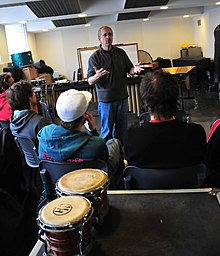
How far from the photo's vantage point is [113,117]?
10.8 feet

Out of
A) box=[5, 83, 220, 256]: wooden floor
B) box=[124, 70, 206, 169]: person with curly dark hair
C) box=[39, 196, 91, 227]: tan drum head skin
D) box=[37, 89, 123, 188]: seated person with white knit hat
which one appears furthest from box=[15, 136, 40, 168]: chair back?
box=[39, 196, 91, 227]: tan drum head skin

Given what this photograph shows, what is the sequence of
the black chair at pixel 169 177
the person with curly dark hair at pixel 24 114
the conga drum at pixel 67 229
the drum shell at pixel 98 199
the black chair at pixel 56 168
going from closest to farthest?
the conga drum at pixel 67 229 < the drum shell at pixel 98 199 < the black chair at pixel 169 177 < the black chair at pixel 56 168 < the person with curly dark hair at pixel 24 114

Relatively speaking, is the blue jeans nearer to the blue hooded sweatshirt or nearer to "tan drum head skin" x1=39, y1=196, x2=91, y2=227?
the blue hooded sweatshirt

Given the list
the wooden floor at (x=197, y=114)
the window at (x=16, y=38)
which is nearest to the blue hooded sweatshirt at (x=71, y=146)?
the wooden floor at (x=197, y=114)

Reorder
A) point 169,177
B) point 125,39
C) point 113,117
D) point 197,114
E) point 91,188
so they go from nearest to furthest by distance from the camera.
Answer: point 91,188, point 169,177, point 113,117, point 197,114, point 125,39

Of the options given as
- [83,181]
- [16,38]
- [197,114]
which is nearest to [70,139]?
[83,181]

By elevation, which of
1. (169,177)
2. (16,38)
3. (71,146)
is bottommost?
(169,177)

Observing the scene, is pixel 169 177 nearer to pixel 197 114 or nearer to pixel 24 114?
pixel 24 114

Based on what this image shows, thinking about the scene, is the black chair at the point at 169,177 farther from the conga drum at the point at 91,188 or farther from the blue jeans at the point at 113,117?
the blue jeans at the point at 113,117

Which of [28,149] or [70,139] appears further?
[28,149]

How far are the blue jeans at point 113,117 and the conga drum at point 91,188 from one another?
221cm

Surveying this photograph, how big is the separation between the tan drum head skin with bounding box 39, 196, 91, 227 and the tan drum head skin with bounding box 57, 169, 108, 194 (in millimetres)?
61

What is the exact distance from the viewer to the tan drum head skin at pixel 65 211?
0.79 metres

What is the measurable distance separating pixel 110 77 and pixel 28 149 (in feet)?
4.14
